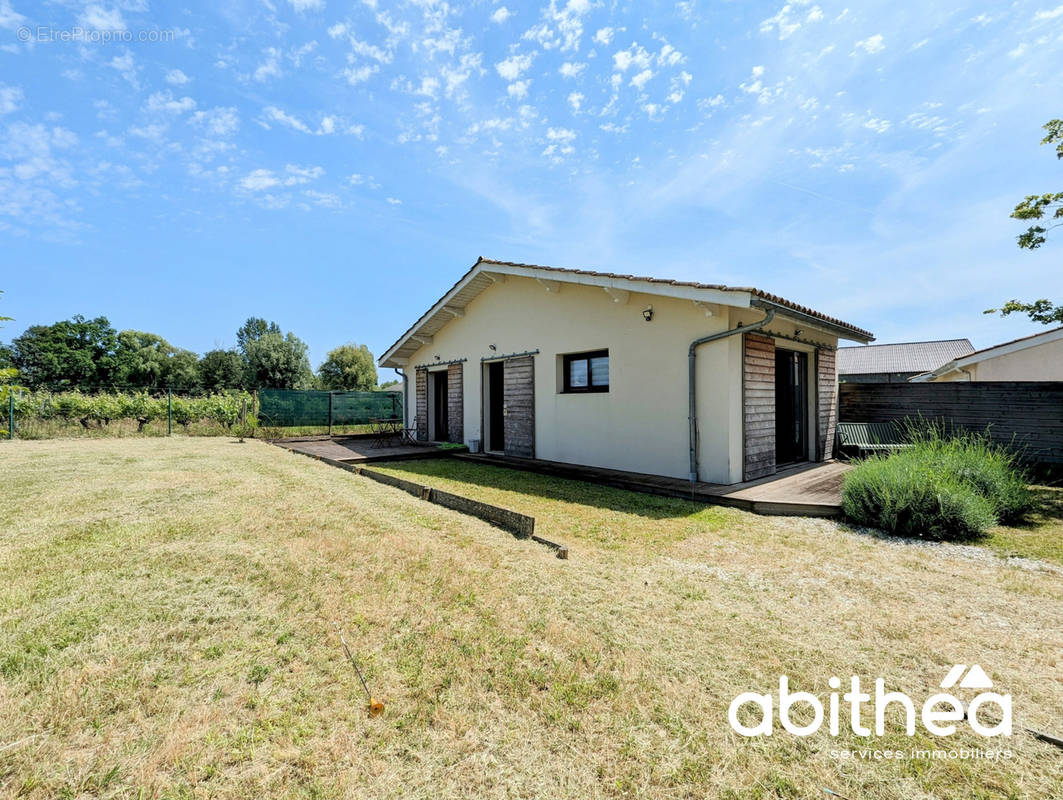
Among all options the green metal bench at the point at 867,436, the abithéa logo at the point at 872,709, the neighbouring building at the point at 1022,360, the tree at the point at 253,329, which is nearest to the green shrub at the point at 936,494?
the abithéa logo at the point at 872,709

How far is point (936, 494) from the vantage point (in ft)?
14.8

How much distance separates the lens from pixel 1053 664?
2.22 metres

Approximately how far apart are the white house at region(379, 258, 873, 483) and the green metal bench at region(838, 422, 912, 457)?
425 mm

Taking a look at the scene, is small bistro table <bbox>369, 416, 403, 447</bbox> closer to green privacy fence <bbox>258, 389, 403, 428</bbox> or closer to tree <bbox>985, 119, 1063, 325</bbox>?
green privacy fence <bbox>258, 389, 403, 428</bbox>

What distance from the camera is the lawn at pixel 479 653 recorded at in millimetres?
1538

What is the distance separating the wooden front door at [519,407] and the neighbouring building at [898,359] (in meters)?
24.4

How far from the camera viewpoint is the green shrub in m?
4.42

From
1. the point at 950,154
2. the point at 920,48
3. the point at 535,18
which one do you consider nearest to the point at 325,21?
the point at 535,18

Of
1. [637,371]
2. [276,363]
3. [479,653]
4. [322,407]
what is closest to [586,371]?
[637,371]

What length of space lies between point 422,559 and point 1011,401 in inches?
451

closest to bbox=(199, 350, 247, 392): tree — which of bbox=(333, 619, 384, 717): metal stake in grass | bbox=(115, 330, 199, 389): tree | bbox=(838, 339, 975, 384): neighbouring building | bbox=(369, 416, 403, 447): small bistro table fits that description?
bbox=(115, 330, 199, 389): tree

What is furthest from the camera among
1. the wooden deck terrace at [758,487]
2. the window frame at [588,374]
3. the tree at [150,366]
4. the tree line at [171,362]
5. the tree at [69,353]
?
the tree at [150,366]

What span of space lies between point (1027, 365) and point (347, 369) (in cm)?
4465

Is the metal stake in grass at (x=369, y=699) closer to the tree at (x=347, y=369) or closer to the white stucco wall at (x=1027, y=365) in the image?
the white stucco wall at (x=1027, y=365)
